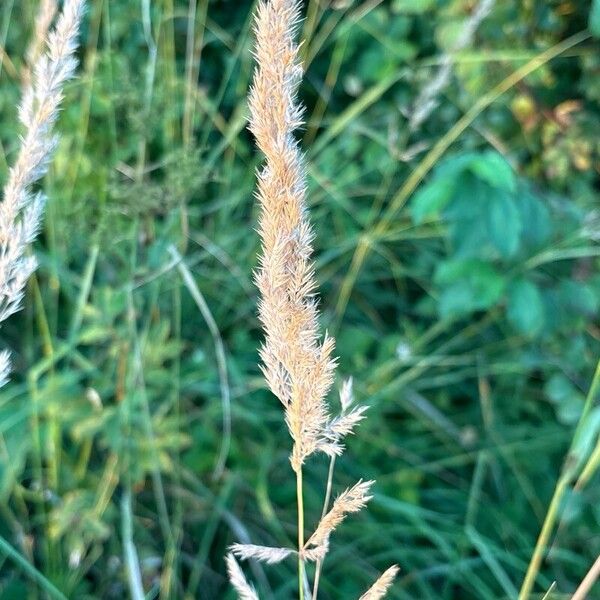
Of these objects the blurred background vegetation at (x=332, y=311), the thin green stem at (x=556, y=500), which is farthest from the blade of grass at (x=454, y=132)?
the thin green stem at (x=556, y=500)

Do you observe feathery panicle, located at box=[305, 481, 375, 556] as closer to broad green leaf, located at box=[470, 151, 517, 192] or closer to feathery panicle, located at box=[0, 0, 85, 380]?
feathery panicle, located at box=[0, 0, 85, 380]

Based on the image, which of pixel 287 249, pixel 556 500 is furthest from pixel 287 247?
pixel 556 500

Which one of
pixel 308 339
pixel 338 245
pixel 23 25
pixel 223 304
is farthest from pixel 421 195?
pixel 23 25

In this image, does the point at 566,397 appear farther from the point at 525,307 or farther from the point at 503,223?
the point at 503,223

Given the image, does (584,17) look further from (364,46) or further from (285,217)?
(285,217)

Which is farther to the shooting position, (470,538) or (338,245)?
(338,245)

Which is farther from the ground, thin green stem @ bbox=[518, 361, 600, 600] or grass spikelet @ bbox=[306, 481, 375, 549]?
grass spikelet @ bbox=[306, 481, 375, 549]

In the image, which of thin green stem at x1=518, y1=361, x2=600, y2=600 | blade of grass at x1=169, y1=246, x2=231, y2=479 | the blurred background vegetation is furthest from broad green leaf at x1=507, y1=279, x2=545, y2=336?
blade of grass at x1=169, y1=246, x2=231, y2=479
